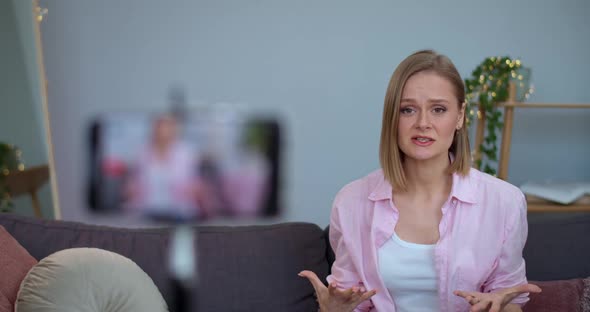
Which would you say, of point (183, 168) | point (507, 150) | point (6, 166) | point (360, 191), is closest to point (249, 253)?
point (360, 191)

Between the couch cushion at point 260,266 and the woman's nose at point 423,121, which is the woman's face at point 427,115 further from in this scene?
the couch cushion at point 260,266

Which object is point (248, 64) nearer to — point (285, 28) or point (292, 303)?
point (285, 28)

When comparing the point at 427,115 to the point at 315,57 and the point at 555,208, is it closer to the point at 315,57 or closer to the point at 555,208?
the point at 555,208

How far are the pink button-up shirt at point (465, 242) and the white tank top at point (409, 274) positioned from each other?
16 mm

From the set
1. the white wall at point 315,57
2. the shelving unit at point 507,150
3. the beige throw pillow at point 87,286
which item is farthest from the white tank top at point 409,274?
the white wall at point 315,57

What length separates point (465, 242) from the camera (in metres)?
1.34

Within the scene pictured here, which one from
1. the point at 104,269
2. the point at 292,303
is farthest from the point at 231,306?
the point at 104,269

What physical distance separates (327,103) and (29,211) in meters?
1.50

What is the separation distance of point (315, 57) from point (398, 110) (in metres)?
1.50

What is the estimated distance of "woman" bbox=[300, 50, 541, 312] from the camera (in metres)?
1.33

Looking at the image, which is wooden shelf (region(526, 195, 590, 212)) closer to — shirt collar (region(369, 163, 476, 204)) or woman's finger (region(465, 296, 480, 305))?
shirt collar (region(369, 163, 476, 204))

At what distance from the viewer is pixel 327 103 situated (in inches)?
112

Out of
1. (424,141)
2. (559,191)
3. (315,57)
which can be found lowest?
(559,191)

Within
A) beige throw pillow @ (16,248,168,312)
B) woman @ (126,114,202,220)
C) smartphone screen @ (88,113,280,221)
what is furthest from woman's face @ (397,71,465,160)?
woman @ (126,114,202,220)
